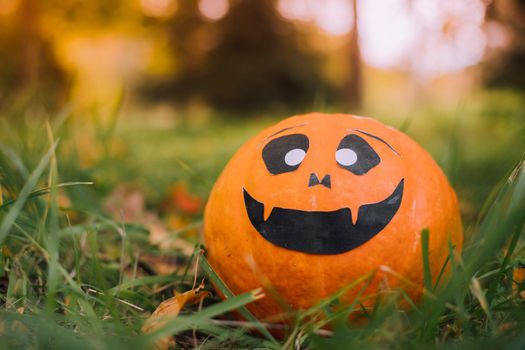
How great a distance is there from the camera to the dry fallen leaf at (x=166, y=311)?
121cm

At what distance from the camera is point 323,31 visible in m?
11.9

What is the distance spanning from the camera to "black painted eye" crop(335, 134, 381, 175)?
145 centimetres

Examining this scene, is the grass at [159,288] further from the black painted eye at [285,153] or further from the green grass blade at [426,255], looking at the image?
the black painted eye at [285,153]

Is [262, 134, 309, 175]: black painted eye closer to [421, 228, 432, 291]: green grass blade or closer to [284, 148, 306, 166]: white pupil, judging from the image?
[284, 148, 306, 166]: white pupil

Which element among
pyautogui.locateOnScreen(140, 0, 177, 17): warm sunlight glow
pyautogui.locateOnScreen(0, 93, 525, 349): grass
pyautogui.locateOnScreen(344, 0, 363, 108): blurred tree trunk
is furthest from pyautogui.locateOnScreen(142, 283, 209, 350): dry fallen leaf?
pyautogui.locateOnScreen(140, 0, 177, 17): warm sunlight glow

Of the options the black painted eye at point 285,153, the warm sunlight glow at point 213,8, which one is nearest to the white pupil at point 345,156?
the black painted eye at point 285,153

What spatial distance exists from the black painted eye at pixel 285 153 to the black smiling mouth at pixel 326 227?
5.5 inches

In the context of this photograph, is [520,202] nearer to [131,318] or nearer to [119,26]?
[131,318]

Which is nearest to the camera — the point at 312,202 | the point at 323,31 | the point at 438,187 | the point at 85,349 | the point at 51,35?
the point at 85,349

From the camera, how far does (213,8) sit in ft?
37.4

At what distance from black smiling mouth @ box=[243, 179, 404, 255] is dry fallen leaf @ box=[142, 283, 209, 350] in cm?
29

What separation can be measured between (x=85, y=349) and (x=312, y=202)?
0.70 meters

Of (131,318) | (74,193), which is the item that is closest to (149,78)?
(74,193)

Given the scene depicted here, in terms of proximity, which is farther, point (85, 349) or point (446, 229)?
point (446, 229)
